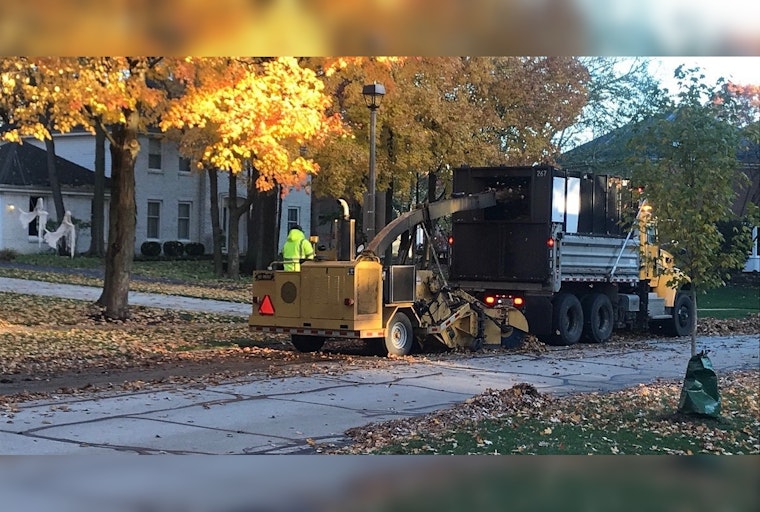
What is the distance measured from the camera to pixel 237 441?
9.43m

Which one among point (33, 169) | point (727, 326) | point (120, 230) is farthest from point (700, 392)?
point (33, 169)

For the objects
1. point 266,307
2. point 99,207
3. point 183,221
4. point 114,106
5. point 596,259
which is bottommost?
point 266,307

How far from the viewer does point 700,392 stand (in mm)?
10430

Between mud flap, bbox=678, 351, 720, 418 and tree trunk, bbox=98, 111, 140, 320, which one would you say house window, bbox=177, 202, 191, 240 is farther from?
mud flap, bbox=678, 351, 720, 418

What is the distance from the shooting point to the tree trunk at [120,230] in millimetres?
19234

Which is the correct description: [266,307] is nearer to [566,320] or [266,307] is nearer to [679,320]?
[566,320]

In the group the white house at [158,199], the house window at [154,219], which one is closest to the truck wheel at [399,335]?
Answer: the white house at [158,199]

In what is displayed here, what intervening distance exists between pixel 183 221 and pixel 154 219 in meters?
1.24

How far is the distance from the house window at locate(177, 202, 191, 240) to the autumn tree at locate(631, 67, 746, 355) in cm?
3200

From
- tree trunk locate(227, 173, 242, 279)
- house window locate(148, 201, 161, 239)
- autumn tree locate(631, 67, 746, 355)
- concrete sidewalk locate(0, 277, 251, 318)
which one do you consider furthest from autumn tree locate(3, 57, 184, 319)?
house window locate(148, 201, 161, 239)

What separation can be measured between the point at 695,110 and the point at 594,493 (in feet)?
15.8

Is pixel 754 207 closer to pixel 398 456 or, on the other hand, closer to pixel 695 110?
pixel 695 110

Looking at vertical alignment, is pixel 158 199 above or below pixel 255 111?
below

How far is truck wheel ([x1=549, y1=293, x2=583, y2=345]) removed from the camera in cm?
1866
